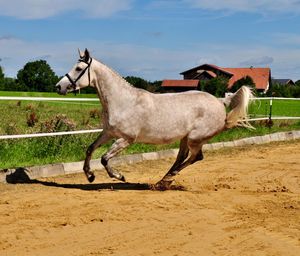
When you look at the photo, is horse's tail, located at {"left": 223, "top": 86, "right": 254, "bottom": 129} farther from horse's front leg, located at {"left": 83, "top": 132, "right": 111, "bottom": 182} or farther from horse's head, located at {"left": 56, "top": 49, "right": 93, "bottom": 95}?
horse's head, located at {"left": 56, "top": 49, "right": 93, "bottom": 95}

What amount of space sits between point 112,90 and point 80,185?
5.48 ft

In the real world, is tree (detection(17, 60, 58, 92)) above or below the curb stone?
above

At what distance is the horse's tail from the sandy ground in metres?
1.06

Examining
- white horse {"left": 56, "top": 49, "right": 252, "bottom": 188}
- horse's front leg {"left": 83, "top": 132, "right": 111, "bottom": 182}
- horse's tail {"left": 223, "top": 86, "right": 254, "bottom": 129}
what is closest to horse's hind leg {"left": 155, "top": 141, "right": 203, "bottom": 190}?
white horse {"left": 56, "top": 49, "right": 252, "bottom": 188}

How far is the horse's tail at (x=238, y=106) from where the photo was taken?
8844mm

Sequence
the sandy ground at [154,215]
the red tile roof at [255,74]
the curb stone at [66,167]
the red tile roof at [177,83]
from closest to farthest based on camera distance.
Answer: the sandy ground at [154,215], the curb stone at [66,167], the red tile roof at [177,83], the red tile roof at [255,74]

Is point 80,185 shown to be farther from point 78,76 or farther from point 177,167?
point 78,76

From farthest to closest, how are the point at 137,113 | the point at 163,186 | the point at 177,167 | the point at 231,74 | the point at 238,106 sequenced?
1. the point at 231,74
2. the point at 238,106
3. the point at 177,167
4. the point at 163,186
5. the point at 137,113

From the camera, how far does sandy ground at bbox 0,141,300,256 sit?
16.4 feet

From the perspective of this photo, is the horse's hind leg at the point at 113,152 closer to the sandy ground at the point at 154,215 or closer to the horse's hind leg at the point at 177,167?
the sandy ground at the point at 154,215

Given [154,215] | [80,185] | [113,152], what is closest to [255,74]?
[80,185]

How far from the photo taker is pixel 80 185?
8.43m

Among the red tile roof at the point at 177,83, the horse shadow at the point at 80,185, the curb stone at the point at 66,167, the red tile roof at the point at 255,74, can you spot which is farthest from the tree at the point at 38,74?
the horse shadow at the point at 80,185

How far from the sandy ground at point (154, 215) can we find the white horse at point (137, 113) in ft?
2.53
